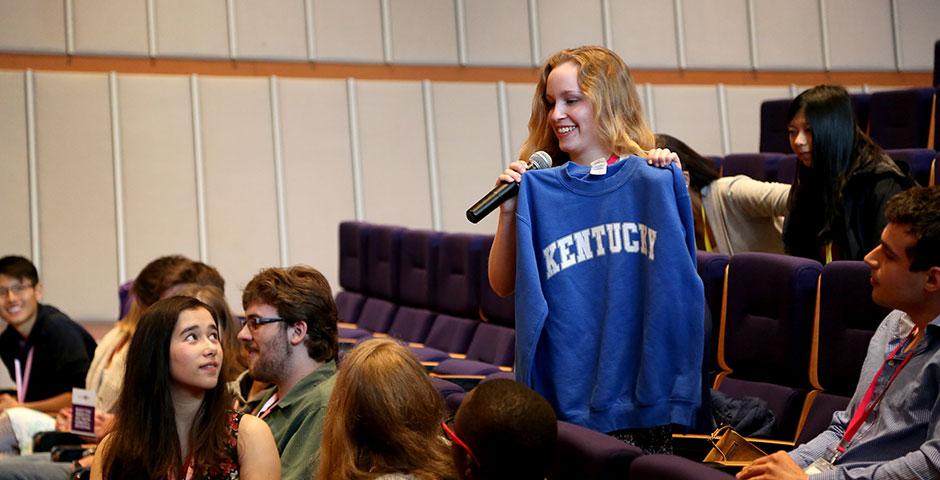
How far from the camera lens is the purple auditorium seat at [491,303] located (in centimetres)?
379

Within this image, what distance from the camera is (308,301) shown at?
7.58 feet

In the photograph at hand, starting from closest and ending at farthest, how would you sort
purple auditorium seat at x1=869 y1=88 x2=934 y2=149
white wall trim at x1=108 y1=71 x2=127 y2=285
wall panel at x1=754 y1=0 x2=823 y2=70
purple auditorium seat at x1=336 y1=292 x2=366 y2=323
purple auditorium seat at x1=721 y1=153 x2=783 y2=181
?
purple auditorium seat at x1=721 y1=153 x2=783 y2=181 → purple auditorium seat at x1=869 y1=88 x2=934 y2=149 → purple auditorium seat at x1=336 y1=292 x2=366 y2=323 → white wall trim at x1=108 y1=71 x2=127 y2=285 → wall panel at x1=754 y1=0 x2=823 y2=70

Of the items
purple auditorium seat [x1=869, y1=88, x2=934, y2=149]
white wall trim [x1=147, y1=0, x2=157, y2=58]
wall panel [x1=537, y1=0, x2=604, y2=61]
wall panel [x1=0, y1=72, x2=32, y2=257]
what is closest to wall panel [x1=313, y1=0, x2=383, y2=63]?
white wall trim [x1=147, y1=0, x2=157, y2=58]

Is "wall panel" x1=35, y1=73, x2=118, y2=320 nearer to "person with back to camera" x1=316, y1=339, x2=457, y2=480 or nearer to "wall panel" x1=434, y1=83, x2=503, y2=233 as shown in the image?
"wall panel" x1=434, y1=83, x2=503, y2=233

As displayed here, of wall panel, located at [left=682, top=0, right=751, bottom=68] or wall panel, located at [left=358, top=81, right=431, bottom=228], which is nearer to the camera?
wall panel, located at [left=358, top=81, right=431, bottom=228]

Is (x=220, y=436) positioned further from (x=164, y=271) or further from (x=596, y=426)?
(x=164, y=271)

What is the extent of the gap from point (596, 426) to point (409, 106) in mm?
4816

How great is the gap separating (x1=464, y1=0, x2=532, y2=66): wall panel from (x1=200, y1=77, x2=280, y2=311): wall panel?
1.26 m

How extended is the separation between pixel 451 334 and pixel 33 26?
306 cm

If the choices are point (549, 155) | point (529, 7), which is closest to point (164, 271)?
point (549, 155)

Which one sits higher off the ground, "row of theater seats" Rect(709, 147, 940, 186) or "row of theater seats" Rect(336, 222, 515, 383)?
"row of theater seats" Rect(709, 147, 940, 186)

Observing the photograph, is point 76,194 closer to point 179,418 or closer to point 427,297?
point 427,297

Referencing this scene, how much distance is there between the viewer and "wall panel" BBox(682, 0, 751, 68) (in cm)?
682

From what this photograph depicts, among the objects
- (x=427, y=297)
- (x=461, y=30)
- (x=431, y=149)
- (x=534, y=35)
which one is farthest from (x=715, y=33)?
(x=427, y=297)
